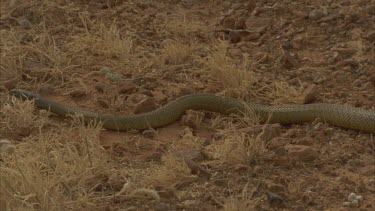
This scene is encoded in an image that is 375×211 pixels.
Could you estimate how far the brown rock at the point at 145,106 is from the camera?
20.7 ft

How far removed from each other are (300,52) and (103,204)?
9.35 ft

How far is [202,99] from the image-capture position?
6.36m

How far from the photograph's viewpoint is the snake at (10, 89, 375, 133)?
234 inches

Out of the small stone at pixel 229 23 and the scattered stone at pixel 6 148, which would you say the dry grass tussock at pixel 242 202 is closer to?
the scattered stone at pixel 6 148

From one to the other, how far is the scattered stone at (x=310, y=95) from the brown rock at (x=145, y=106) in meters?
1.14

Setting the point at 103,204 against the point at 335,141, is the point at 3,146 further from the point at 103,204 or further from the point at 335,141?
the point at 335,141

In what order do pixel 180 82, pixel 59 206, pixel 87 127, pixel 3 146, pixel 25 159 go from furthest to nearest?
pixel 180 82, pixel 87 127, pixel 3 146, pixel 25 159, pixel 59 206

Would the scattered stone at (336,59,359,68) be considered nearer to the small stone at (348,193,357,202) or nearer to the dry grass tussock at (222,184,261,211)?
the small stone at (348,193,357,202)

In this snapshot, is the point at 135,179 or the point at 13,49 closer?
the point at 135,179

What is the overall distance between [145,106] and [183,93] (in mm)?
389

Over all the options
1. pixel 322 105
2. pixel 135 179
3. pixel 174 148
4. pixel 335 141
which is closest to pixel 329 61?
pixel 322 105

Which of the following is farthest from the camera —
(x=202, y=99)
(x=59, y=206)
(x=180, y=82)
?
(x=180, y=82)

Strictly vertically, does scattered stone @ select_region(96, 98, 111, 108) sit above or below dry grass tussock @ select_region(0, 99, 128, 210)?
below

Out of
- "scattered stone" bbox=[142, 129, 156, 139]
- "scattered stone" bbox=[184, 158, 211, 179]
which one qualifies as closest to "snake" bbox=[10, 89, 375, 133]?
"scattered stone" bbox=[142, 129, 156, 139]
